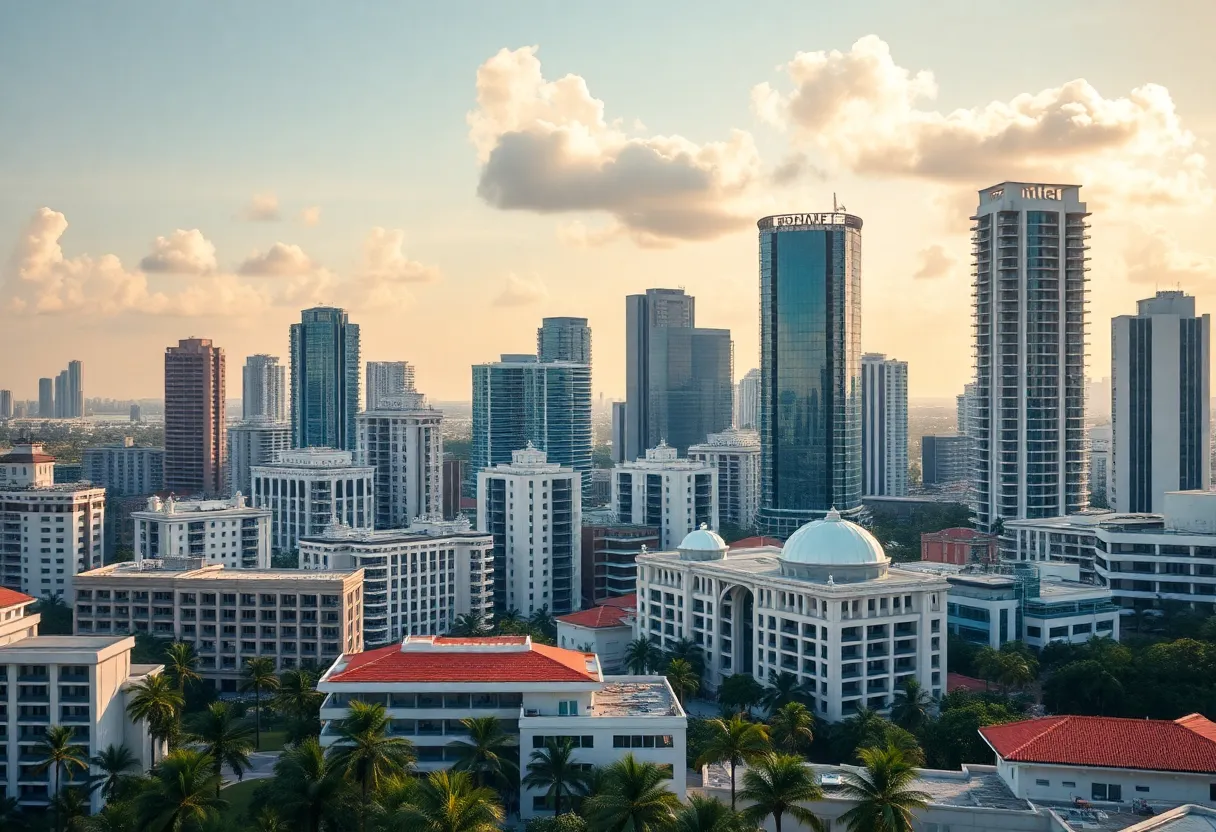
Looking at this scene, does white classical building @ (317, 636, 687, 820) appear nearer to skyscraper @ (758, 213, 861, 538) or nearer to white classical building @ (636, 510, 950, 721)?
white classical building @ (636, 510, 950, 721)

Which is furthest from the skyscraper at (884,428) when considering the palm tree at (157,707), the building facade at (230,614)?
the palm tree at (157,707)

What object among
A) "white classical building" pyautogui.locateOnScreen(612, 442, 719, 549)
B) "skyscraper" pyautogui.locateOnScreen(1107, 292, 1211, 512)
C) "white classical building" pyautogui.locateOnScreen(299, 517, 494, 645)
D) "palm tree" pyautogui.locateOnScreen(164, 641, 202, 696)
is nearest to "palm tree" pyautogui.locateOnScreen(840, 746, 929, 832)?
"palm tree" pyautogui.locateOnScreen(164, 641, 202, 696)

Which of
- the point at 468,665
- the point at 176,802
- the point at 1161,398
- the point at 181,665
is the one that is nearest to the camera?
the point at 176,802

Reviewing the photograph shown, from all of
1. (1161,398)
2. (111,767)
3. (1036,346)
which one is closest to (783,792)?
(111,767)

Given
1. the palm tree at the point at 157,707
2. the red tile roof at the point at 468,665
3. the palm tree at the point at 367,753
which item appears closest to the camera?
the palm tree at the point at 367,753

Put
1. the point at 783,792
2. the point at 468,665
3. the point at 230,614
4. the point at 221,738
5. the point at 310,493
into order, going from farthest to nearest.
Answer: the point at 310,493 → the point at 230,614 → the point at 468,665 → the point at 221,738 → the point at 783,792

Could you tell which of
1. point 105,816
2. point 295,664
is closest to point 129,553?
point 295,664

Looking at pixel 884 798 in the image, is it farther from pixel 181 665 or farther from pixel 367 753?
pixel 181 665

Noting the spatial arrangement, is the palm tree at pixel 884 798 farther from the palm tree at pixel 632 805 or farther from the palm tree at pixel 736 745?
the palm tree at pixel 632 805
